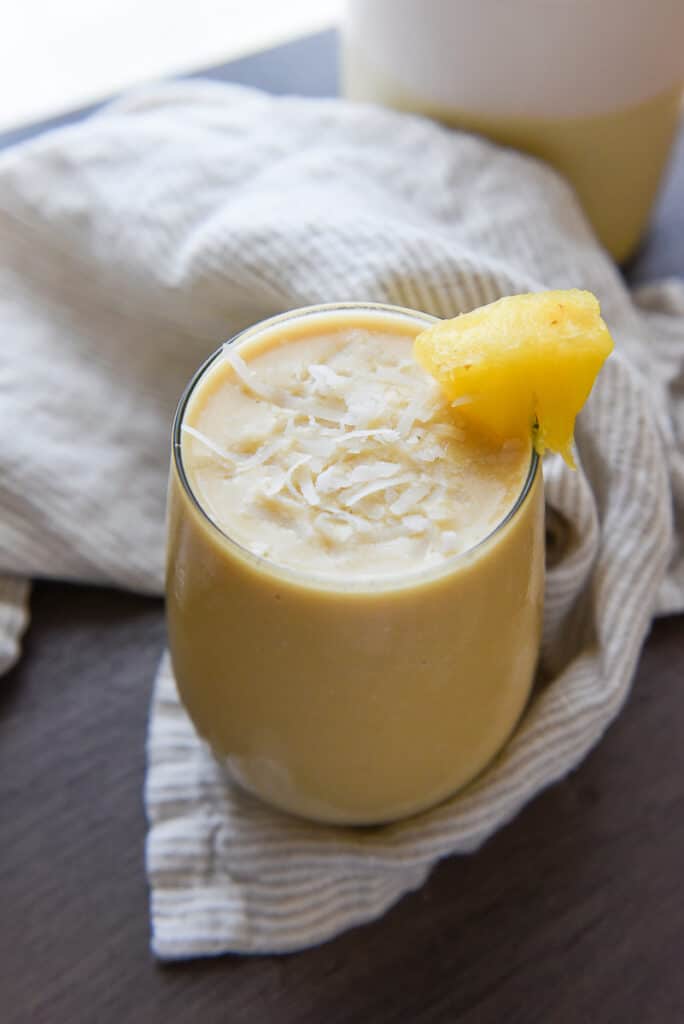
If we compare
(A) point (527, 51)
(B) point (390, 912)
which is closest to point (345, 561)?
(B) point (390, 912)

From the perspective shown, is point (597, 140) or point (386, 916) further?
point (597, 140)

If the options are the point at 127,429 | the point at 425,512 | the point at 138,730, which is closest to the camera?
the point at 425,512

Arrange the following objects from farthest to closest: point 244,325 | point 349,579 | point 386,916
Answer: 1. point 244,325
2. point 386,916
3. point 349,579

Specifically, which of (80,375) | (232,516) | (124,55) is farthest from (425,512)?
(124,55)

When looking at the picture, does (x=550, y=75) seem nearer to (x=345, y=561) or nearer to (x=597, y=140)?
(x=597, y=140)

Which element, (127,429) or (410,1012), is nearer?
(410,1012)

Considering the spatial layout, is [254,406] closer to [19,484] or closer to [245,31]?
[19,484]

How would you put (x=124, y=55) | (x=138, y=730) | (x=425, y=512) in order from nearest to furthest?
1. (x=425, y=512)
2. (x=138, y=730)
3. (x=124, y=55)
